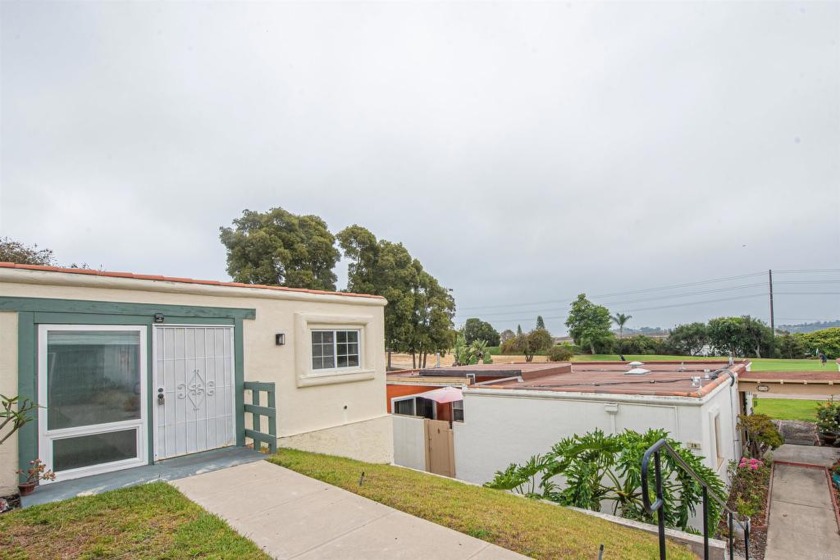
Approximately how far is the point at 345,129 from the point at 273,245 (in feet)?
40.8

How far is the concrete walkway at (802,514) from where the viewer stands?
8.49 m

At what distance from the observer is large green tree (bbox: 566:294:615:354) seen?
49.7 meters

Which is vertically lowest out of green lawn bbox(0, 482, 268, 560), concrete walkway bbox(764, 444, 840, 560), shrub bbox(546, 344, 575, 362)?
concrete walkway bbox(764, 444, 840, 560)

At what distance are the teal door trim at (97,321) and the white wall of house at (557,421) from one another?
6492mm

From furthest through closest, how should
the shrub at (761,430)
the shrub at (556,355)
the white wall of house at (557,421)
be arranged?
the shrub at (556,355) → the shrub at (761,430) → the white wall of house at (557,421)

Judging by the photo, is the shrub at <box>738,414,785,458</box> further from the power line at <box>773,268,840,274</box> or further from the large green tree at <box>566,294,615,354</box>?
the power line at <box>773,268,840,274</box>

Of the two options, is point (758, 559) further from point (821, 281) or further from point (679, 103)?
point (821, 281)

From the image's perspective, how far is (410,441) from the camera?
45.7 ft

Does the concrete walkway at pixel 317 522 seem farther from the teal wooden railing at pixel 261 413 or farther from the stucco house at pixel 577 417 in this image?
the stucco house at pixel 577 417

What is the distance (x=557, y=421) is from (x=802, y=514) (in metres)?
6.78

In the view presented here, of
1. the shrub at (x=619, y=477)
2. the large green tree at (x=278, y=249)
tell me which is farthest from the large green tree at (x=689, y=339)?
the shrub at (x=619, y=477)

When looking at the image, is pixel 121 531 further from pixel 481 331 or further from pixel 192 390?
pixel 481 331

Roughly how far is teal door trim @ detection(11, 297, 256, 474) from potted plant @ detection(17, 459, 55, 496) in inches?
3.4

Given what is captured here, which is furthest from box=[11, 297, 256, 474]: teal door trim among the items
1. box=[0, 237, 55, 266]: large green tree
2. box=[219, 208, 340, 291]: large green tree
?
box=[219, 208, 340, 291]: large green tree
